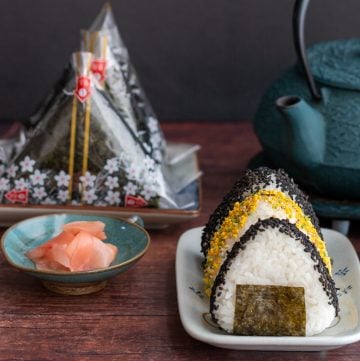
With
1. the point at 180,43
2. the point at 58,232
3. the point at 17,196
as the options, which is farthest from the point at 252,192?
the point at 180,43

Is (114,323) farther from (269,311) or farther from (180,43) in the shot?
(180,43)

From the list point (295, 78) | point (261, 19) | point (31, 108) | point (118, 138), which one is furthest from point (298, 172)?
point (31, 108)

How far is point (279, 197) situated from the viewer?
37.2 inches

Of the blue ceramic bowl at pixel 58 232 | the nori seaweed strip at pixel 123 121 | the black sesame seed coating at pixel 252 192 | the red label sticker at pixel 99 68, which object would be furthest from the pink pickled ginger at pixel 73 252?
the red label sticker at pixel 99 68

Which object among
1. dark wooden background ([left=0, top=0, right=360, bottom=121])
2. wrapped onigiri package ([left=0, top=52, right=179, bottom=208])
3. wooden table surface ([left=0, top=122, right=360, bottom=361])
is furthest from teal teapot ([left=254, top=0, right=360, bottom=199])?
dark wooden background ([left=0, top=0, right=360, bottom=121])

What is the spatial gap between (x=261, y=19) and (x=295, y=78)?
1.91 ft

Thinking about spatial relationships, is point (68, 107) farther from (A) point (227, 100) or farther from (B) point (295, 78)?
(A) point (227, 100)

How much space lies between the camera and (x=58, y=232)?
1.09 m

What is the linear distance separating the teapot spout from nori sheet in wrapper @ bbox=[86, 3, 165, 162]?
0.84 feet

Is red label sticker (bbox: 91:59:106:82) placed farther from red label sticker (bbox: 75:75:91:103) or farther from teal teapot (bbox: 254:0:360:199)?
teal teapot (bbox: 254:0:360:199)

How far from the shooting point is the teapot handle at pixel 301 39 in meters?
1.13

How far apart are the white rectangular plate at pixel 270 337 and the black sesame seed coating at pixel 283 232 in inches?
1.0

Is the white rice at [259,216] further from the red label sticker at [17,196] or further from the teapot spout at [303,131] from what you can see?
the red label sticker at [17,196]

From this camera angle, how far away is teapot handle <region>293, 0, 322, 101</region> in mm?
1135
